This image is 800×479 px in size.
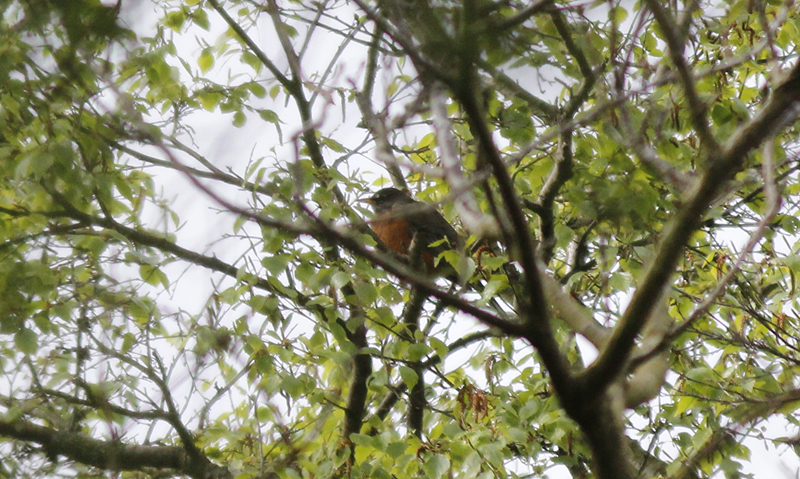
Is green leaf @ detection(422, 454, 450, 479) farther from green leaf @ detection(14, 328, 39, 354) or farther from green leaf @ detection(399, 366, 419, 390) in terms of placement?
green leaf @ detection(14, 328, 39, 354)

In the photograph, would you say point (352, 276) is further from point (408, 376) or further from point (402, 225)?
point (402, 225)

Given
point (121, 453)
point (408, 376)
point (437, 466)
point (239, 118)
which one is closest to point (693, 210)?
point (437, 466)

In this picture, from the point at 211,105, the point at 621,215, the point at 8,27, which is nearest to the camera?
the point at 621,215

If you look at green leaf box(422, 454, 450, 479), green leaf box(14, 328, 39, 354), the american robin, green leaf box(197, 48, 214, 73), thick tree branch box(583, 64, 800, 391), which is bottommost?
thick tree branch box(583, 64, 800, 391)

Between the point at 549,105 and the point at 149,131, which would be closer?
the point at 149,131

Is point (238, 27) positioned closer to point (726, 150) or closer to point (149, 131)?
point (149, 131)

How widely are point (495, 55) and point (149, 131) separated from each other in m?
0.64

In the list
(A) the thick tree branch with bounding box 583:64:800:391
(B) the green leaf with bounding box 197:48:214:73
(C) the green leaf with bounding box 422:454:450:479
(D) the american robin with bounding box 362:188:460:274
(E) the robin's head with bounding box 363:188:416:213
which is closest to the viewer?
(A) the thick tree branch with bounding box 583:64:800:391

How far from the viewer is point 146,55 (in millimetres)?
3805

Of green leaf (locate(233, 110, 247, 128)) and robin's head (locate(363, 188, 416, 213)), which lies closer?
green leaf (locate(233, 110, 247, 128))

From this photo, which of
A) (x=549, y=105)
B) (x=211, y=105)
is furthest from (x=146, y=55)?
(x=549, y=105)

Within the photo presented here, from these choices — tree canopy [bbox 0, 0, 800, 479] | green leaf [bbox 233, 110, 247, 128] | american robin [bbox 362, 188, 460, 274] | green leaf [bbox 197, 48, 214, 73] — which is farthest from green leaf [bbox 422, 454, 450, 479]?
green leaf [bbox 197, 48, 214, 73]

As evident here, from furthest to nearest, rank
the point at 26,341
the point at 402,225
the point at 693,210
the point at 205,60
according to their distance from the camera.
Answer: the point at 402,225, the point at 205,60, the point at 26,341, the point at 693,210

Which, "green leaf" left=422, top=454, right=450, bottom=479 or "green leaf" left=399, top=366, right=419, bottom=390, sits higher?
"green leaf" left=399, top=366, right=419, bottom=390
